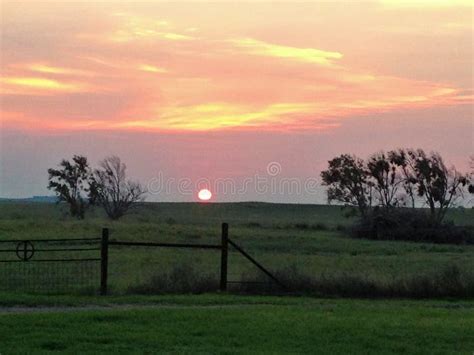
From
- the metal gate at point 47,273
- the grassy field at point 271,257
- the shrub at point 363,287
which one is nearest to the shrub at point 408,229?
the grassy field at point 271,257

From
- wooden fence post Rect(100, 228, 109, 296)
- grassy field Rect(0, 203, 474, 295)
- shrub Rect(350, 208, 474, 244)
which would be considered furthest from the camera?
shrub Rect(350, 208, 474, 244)

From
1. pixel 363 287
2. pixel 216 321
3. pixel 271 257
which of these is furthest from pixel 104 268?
pixel 271 257

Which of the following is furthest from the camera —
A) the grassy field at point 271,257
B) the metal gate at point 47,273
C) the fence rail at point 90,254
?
the grassy field at point 271,257

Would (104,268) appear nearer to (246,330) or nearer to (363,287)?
(363,287)

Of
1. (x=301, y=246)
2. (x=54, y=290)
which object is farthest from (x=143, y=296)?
(x=301, y=246)

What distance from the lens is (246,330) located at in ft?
38.5

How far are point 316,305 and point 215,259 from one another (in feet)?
54.0

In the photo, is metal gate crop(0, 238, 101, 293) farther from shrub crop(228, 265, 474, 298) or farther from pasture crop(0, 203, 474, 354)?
shrub crop(228, 265, 474, 298)

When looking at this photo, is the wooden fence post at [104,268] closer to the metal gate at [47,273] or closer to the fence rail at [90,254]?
the fence rail at [90,254]

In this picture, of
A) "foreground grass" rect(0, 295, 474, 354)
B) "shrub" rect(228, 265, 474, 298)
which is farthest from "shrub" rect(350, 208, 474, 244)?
"foreground grass" rect(0, 295, 474, 354)

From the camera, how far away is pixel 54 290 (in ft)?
60.5

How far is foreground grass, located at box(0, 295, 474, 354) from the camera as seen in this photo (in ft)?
34.3

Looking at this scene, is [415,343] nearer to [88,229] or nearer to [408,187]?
[88,229]

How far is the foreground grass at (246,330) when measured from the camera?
10453mm
